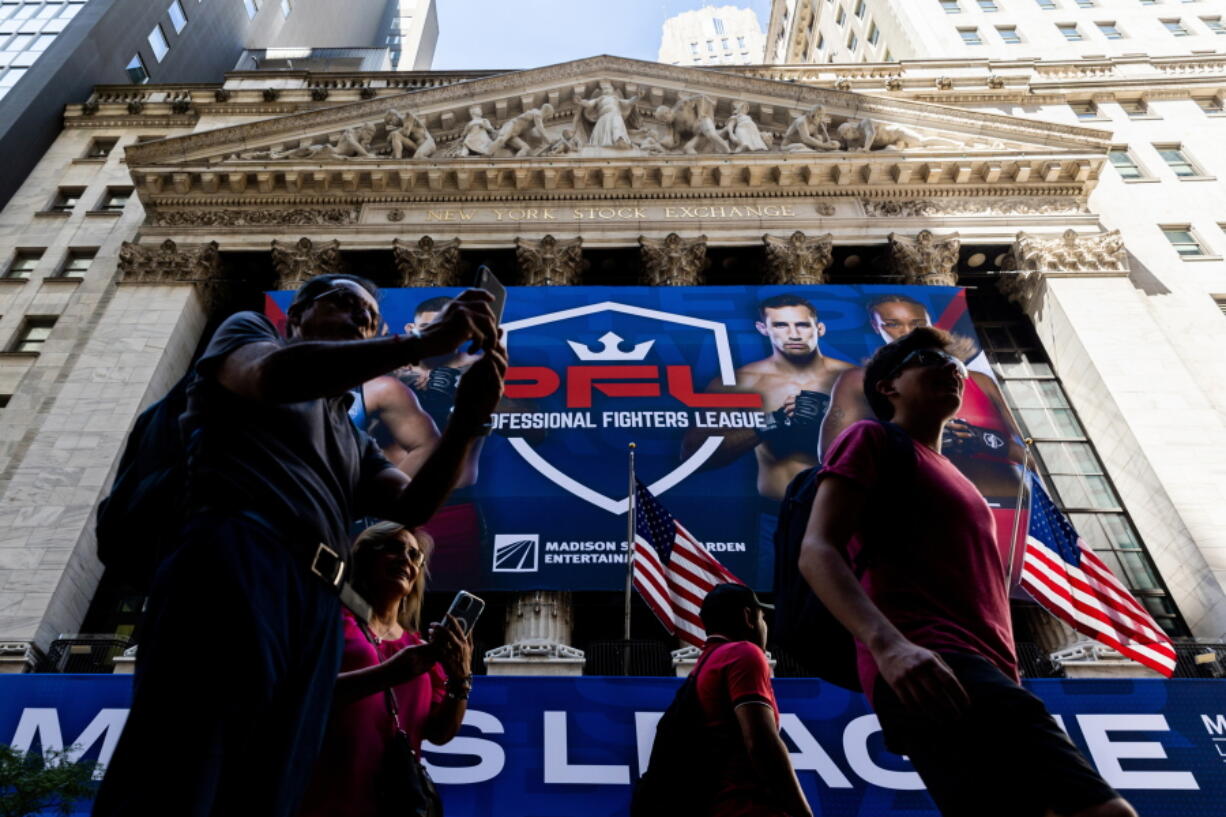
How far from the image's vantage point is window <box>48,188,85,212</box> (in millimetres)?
25641

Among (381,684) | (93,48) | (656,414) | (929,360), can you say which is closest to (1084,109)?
(656,414)

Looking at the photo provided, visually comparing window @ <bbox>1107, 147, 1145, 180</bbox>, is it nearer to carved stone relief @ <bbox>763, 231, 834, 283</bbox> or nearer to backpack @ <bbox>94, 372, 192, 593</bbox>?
carved stone relief @ <bbox>763, 231, 834, 283</bbox>

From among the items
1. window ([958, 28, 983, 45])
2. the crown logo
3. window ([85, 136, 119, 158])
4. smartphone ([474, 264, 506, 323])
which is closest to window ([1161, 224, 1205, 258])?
the crown logo

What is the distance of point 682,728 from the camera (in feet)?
14.9

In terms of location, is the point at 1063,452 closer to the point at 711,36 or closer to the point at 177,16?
the point at 177,16

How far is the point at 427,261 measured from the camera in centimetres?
2152

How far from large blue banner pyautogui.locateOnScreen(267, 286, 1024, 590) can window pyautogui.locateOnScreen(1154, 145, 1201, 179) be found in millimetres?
12405

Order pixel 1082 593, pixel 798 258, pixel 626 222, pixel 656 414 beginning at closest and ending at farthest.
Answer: pixel 1082 593 < pixel 656 414 < pixel 798 258 < pixel 626 222

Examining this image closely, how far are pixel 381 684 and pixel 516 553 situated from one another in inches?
436

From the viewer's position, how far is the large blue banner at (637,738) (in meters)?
10.6

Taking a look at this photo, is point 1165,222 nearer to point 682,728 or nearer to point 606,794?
point 606,794

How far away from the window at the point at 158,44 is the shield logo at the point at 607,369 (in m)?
25.4

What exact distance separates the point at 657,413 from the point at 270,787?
1487cm

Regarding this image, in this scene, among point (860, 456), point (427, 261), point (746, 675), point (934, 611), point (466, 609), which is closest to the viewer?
point (934, 611)
